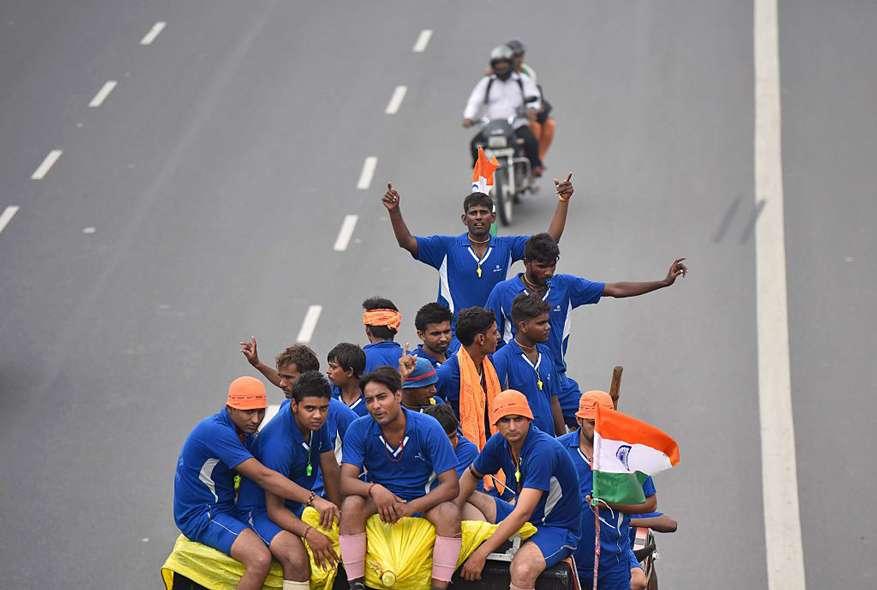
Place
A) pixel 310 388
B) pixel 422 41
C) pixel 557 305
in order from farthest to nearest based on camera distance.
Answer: pixel 422 41 < pixel 557 305 < pixel 310 388

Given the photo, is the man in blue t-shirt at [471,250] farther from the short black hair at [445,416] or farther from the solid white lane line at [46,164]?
the solid white lane line at [46,164]

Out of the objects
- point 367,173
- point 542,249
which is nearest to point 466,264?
point 542,249

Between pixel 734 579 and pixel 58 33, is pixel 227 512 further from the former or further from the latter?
pixel 58 33

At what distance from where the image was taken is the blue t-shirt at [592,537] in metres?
9.91

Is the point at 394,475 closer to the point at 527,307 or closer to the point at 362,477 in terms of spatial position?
the point at 362,477

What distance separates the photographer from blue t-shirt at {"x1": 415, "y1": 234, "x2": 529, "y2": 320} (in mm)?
12711

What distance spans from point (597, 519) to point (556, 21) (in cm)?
1692

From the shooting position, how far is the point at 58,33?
24875mm

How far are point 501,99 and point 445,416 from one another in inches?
409

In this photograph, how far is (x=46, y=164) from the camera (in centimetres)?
2144

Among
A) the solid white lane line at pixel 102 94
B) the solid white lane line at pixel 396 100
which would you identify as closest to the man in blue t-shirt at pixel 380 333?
the solid white lane line at pixel 396 100

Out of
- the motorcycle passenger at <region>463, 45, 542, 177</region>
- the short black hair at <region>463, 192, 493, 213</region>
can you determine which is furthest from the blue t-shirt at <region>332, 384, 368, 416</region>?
the motorcycle passenger at <region>463, 45, 542, 177</region>

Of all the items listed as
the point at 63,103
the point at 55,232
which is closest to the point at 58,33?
the point at 63,103

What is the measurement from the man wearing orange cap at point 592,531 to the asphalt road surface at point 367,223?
3.49 m
